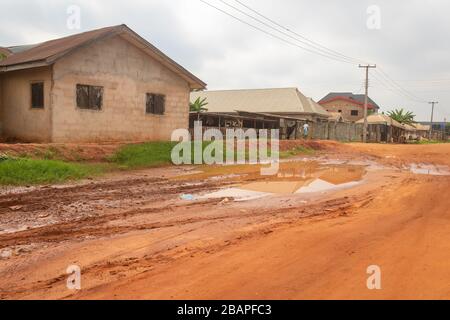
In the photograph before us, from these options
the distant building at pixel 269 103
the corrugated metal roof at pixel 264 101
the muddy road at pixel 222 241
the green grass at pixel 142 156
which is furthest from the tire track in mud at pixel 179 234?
the corrugated metal roof at pixel 264 101

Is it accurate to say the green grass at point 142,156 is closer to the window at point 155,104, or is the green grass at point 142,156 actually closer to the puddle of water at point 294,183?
the window at point 155,104

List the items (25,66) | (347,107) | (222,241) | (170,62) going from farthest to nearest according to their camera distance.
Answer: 1. (347,107)
2. (170,62)
3. (25,66)
4. (222,241)

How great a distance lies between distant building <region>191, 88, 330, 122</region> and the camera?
46188mm

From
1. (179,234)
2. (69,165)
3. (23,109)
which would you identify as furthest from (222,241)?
(23,109)

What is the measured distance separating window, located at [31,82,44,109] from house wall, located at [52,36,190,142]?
3.29 ft

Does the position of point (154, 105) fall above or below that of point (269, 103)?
below

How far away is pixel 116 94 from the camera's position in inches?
752

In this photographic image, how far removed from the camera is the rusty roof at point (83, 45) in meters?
16.5

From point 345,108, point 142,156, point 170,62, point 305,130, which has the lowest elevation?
point 142,156

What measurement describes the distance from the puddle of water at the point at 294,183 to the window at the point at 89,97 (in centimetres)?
798

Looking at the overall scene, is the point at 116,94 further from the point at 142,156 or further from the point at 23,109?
the point at 142,156

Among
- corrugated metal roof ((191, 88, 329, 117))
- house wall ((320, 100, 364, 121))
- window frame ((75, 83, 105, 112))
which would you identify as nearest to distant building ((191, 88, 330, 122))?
corrugated metal roof ((191, 88, 329, 117))

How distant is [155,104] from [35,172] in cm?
1001

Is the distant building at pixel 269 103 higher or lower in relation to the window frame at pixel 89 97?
higher
